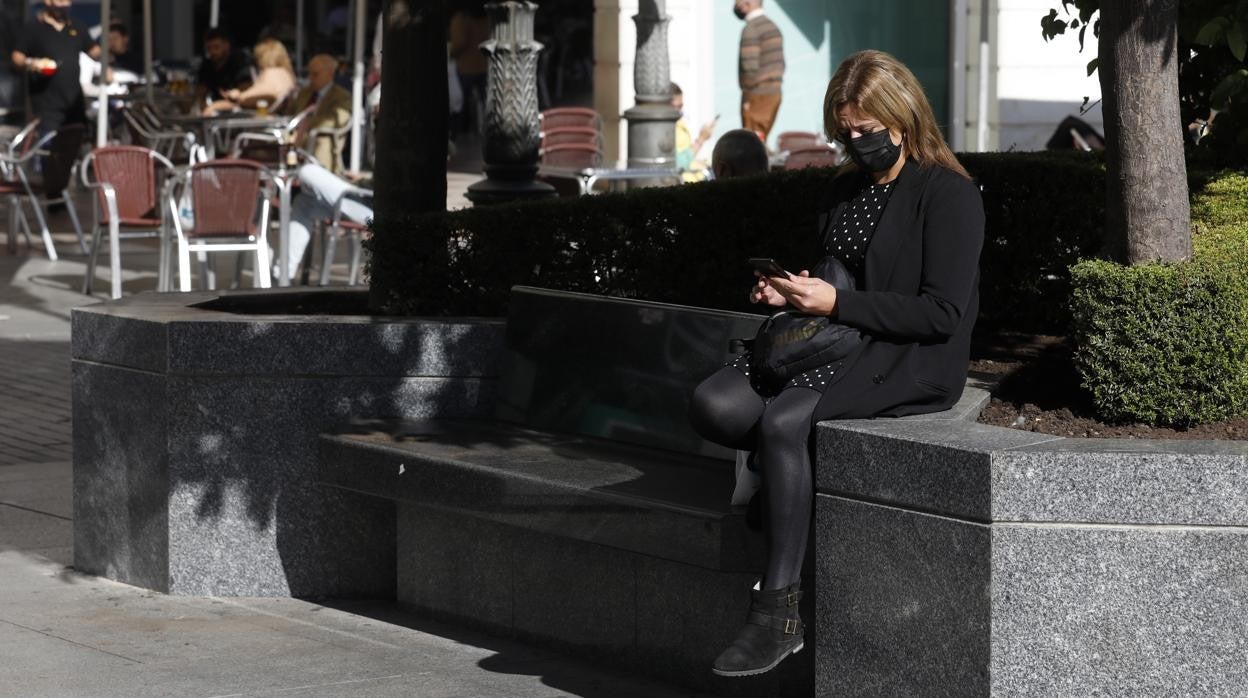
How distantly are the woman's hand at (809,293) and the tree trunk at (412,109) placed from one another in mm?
2756

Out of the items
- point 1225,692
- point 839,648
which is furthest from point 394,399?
point 1225,692

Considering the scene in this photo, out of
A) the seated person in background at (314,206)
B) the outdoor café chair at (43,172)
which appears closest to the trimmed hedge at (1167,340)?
the seated person in background at (314,206)

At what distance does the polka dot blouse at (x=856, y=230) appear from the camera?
4.73 metres

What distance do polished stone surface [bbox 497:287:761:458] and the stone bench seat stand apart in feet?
0.21

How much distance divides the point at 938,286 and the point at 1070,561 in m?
0.80

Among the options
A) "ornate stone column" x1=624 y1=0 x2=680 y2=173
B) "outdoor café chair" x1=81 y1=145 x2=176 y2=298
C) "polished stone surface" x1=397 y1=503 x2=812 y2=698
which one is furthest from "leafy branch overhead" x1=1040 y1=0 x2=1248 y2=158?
"outdoor café chair" x1=81 y1=145 x2=176 y2=298

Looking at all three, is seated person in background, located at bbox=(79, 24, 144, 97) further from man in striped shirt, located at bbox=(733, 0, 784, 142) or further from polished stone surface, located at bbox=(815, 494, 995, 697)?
polished stone surface, located at bbox=(815, 494, 995, 697)

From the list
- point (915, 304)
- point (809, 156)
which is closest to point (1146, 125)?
point (915, 304)

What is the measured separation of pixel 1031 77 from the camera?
63.8 feet

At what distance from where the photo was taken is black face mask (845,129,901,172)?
467cm

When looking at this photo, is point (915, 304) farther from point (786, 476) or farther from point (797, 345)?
point (786, 476)

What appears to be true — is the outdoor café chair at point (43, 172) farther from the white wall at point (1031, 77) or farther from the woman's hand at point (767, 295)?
the woman's hand at point (767, 295)

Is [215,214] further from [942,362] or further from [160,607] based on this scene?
[942,362]

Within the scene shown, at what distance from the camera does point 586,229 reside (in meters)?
6.45
